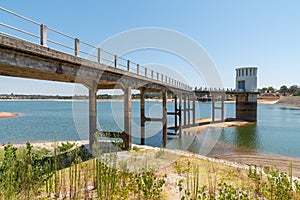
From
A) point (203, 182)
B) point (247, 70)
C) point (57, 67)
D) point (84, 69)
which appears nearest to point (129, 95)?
point (84, 69)

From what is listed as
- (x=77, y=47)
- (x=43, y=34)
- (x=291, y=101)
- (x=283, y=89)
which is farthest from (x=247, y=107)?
(x=283, y=89)

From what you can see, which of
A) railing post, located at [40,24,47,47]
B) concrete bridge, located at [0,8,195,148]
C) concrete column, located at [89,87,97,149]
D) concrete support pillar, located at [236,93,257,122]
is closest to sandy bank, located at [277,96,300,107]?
concrete support pillar, located at [236,93,257,122]

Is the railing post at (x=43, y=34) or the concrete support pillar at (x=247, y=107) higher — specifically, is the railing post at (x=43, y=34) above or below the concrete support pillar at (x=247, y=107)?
above

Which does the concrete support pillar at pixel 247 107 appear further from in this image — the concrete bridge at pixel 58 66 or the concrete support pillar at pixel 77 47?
the concrete support pillar at pixel 77 47

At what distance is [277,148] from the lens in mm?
19016

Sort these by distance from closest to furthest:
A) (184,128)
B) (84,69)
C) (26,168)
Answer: (26,168) → (84,69) → (184,128)

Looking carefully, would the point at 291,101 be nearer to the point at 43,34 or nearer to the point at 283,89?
the point at 283,89

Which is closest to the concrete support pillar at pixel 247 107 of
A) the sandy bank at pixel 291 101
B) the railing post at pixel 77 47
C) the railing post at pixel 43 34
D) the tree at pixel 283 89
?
the railing post at pixel 77 47

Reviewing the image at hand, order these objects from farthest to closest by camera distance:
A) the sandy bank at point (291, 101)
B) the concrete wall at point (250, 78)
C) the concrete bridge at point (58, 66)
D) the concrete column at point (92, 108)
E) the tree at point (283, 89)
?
the tree at point (283, 89) → the sandy bank at point (291, 101) → the concrete wall at point (250, 78) → the concrete column at point (92, 108) → the concrete bridge at point (58, 66)

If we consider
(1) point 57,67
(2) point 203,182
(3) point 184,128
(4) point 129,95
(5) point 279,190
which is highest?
(1) point 57,67

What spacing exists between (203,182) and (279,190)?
9.16 ft

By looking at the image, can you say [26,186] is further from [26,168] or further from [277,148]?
[277,148]

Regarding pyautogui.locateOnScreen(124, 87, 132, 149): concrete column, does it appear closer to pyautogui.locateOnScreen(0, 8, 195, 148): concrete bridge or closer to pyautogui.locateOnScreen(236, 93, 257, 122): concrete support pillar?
pyautogui.locateOnScreen(0, 8, 195, 148): concrete bridge

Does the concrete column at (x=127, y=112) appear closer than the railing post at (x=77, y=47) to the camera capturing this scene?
No
